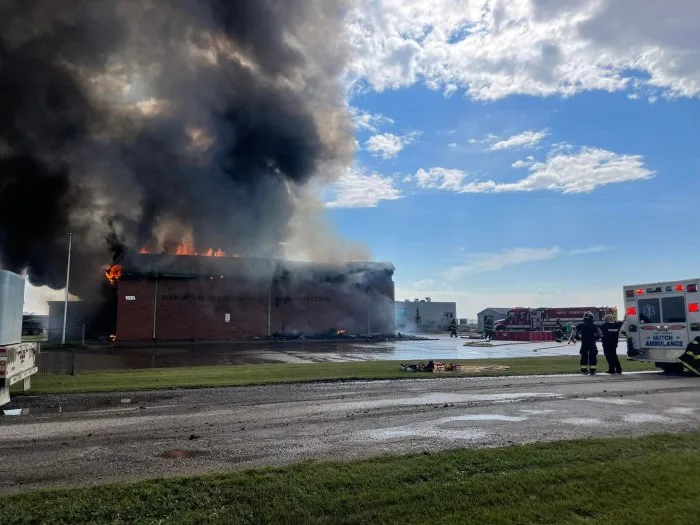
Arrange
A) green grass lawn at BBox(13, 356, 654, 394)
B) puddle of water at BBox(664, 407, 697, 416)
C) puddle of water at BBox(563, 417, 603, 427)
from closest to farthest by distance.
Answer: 1. puddle of water at BBox(563, 417, 603, 427)
2. puddle of water at BBox(664, 407, 697, 416)
3. green grass lawn at BBox(13, 356, 654, 394)

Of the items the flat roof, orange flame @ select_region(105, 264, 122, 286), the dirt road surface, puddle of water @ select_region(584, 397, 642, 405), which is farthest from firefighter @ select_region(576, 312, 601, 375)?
orange flame @ select_region(105, 264, 122, 286)

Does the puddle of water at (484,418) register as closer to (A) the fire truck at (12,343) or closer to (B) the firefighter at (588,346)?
(B) the firefighter at (588,346)

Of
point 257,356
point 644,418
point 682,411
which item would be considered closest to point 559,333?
point 257,356

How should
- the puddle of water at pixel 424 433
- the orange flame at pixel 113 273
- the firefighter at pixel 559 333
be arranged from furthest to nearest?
the orange flame at pixel 113 273
the firefighter at pixel 559 333
the puddle of water at pixel 424 433

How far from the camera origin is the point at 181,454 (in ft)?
16.2

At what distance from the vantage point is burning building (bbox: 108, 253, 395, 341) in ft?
116

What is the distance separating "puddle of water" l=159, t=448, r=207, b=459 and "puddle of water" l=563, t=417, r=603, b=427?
4.28 meters

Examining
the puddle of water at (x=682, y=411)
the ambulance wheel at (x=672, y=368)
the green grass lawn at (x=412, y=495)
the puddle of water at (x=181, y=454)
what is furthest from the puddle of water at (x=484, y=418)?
the ambulance wheel at (x=672, y=368)

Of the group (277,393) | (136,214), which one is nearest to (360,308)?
(136,214)

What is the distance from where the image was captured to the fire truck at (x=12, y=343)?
8188mm

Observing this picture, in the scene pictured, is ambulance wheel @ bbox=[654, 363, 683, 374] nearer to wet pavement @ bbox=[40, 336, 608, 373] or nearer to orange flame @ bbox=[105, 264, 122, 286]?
wet pavement @ bbox=[40, 336, 608, 373]

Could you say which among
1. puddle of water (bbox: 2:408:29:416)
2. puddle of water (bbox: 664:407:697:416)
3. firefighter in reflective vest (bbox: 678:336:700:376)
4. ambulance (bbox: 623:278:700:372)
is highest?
ambulance (bbox: 623:278:700:372)

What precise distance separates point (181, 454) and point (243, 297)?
111 feet

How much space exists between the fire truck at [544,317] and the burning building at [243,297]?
9.97 metres
